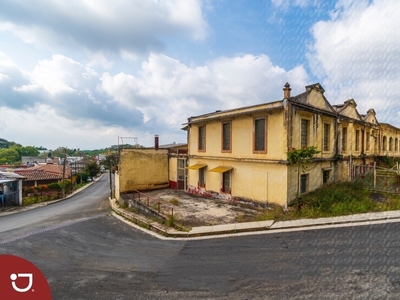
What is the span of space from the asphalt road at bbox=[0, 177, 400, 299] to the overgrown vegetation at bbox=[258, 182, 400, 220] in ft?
5.92

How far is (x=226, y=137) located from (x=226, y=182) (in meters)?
3.26

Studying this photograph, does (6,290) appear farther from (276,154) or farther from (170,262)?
(276,154)

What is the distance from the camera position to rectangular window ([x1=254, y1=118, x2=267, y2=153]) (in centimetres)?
1274

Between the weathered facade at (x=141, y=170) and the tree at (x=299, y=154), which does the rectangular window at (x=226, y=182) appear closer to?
the tree at (x=299, y=154)

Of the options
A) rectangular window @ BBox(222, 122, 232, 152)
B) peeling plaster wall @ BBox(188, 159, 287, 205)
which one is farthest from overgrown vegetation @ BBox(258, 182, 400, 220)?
rectangular window @ BBox(222, 122, 232, 152)

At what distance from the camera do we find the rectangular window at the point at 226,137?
49.7 ft

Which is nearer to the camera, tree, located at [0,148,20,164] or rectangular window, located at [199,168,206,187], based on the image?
rectangular window, located at [199,168,206,187]

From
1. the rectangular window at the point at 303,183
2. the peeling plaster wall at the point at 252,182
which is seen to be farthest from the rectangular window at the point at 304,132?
the peeling plaster wall at the point at 252,182

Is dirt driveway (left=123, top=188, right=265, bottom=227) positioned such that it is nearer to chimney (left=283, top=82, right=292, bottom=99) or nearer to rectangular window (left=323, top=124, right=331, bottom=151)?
chimney (left=283, top=82, right=292, bottom=99)

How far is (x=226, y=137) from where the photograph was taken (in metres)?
15.5

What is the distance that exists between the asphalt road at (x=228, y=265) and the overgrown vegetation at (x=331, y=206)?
5.92ft

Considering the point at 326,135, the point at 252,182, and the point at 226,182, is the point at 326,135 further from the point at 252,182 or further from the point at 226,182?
the point at 226,182

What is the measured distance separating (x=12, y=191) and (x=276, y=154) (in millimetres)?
26359

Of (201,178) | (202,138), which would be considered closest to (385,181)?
(201,178)
